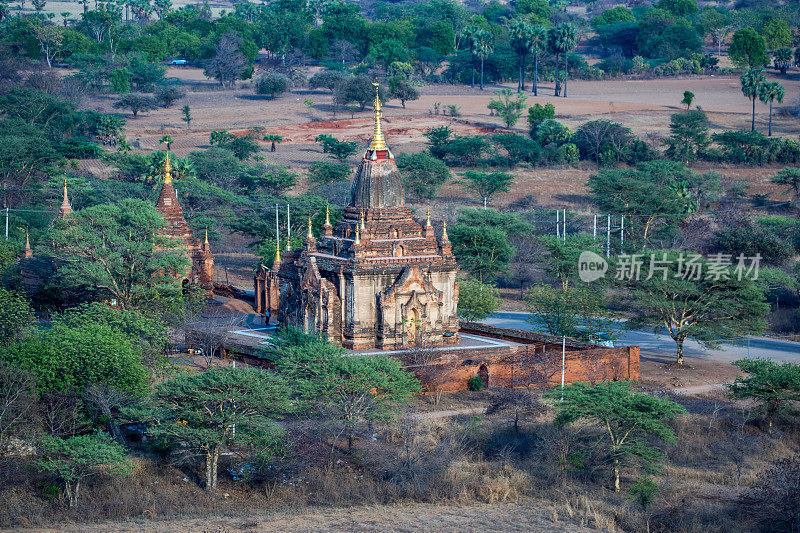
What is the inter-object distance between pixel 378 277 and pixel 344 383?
824 cm

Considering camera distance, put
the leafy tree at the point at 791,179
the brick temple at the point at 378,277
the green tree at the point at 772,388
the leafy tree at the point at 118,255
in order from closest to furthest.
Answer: the green tree at the point at 772,388 → the brick temple at the point at 378,277 → the leafy tree at the point at 118,255 → the leafy tree at the point at 791,179

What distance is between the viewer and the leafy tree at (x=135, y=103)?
11494 centimetres

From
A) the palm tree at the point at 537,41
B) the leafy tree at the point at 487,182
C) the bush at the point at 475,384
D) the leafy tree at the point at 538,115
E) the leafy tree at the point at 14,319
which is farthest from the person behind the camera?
the palm tree at the point at 537,41

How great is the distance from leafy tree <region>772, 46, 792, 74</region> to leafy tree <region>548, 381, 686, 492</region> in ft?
355

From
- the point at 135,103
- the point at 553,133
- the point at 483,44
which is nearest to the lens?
the point at 553,133

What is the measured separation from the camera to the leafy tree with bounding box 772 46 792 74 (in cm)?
13514

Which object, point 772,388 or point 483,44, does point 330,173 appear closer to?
point 772,388

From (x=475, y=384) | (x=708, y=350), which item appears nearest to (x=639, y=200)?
(x=708, y=350)

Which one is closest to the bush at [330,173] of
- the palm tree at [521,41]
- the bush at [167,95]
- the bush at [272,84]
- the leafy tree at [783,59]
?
the bush at [167,95]

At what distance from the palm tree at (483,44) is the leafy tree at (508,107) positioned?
1001cm

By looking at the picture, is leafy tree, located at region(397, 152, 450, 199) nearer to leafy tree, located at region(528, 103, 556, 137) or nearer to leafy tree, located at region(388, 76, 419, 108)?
leafy tree, located at region(528, 103, 556, 137)

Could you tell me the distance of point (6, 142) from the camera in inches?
3401

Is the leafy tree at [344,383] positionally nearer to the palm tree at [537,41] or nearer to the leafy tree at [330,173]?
the leafy tree at [330,173]

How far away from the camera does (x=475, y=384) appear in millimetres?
43875
